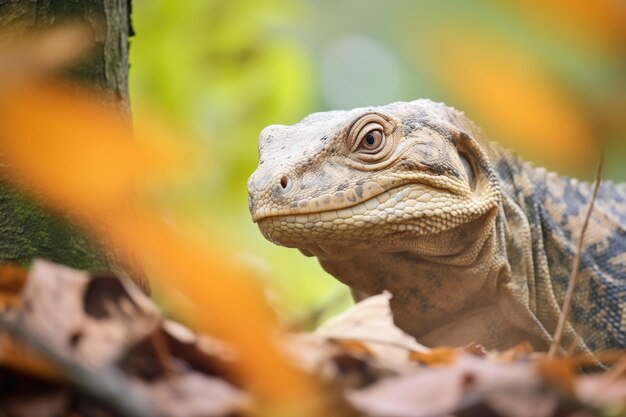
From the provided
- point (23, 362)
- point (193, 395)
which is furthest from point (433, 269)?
point (23, 362)

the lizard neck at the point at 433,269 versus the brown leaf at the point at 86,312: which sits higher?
the brown leaf at the point at 86,312

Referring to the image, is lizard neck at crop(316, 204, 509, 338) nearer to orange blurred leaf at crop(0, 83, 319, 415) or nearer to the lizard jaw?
the lizard jaw

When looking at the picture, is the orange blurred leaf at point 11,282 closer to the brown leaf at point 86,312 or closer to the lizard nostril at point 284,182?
the brown leaf at point 86,312

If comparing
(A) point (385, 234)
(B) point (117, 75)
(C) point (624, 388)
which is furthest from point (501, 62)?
(B) point (117, 75)

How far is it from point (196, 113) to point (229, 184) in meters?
0.85

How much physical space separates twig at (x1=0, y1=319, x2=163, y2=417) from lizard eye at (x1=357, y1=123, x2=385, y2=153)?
337 centimetres

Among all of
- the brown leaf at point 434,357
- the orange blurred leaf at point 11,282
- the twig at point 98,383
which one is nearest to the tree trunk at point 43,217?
the orange blurred leaf at point 11,282

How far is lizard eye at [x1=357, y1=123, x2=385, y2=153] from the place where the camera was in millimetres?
4855

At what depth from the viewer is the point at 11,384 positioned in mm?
2041

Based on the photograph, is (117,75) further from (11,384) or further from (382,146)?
(11,384)

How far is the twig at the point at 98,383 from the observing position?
1.58 meters

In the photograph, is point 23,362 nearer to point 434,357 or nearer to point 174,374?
point 174,374

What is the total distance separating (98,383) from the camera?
5.22ft

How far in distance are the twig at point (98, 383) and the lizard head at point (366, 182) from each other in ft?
9.61
